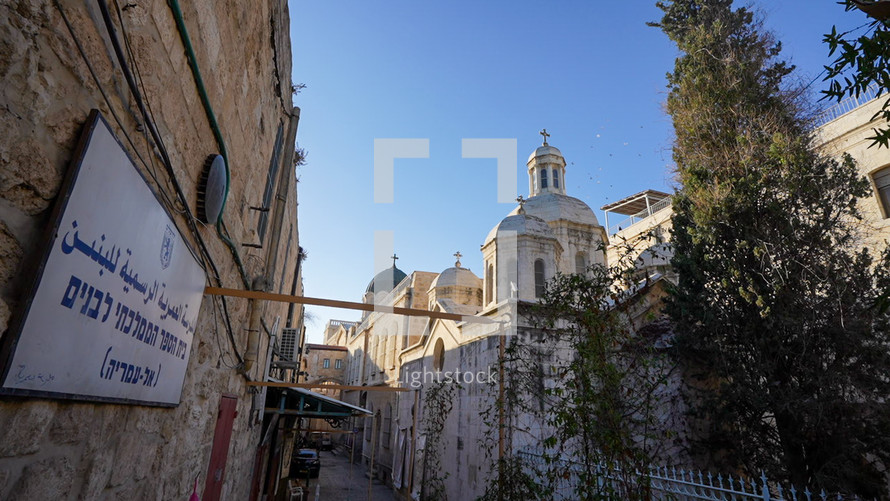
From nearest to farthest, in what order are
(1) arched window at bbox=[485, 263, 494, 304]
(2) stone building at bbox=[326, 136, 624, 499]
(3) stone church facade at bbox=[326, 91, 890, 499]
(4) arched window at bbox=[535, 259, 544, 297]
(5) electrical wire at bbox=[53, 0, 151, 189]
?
(5) electrical wire at bbox=[53, 0, 151, 189] → (3) stone church facade at bbox=[326, 91, 890, 499] → (2) stone building at bbox=[326, 136, 624, 499] → (4) arched window at bbox=[535, 259, 544, 297] → (1) arched window at bbox=[485, 263, 494, 304]

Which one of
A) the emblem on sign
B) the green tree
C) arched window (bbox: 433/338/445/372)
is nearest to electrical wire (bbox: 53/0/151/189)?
the emblem on sign

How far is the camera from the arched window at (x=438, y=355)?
555 inches

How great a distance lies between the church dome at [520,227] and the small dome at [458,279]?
726 cm

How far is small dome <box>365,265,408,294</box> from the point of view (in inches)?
1491

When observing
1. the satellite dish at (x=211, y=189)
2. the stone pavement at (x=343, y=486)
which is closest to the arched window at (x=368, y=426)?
the stone pavement at (x=343, y=486)

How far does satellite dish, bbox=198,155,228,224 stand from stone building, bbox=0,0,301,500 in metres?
0.01

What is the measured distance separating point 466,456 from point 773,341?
677cm

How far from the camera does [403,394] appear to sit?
649 inches

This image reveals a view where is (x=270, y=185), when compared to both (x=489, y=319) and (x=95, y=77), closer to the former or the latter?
(x=489, y=319)

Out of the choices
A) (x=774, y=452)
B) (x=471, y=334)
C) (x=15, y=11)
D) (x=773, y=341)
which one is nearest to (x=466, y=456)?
(x=471, y=334)

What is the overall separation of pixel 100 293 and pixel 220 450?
2839 mm

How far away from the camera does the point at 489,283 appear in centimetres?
1664

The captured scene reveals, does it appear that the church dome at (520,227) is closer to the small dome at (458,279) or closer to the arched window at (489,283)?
the arched window at (489,283)

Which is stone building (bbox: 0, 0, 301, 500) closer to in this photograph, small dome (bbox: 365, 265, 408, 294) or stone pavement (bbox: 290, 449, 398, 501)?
stone pavement (bbox: 290, 449, 398, 501)
